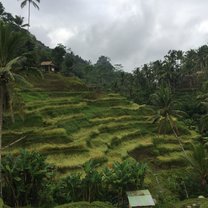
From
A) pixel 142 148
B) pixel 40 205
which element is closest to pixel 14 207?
pixel 40 205

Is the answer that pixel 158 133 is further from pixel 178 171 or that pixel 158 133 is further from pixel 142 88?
pixel 142 88

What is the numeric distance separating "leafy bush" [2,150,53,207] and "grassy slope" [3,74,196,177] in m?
Answer: 4.39

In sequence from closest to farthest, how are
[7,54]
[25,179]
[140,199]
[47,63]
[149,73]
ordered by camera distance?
[7,54]
[25,179]
[140,199]
[47,63]
[149,73]

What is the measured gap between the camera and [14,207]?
25984 millimetres

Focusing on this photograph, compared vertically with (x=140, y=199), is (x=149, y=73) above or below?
above

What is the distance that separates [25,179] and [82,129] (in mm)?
15811

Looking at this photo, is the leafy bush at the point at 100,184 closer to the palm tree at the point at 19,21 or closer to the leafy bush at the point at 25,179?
the leafy bush at the point at 25,179

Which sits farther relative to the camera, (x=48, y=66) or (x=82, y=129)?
(x=48, y=66)

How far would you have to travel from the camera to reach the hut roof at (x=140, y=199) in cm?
2639

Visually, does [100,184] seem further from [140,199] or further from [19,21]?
[19,21]

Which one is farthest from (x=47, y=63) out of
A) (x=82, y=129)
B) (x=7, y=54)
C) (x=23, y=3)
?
(x=7, y=54)

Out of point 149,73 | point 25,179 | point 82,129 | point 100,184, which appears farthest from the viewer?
point 149,73

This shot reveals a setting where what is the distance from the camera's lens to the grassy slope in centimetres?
3400

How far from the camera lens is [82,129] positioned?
4159 centimetres
